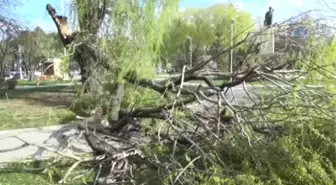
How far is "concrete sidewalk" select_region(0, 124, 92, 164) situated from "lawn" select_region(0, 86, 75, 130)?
2.94 feet

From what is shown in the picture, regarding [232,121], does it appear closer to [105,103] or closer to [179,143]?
[179,143]

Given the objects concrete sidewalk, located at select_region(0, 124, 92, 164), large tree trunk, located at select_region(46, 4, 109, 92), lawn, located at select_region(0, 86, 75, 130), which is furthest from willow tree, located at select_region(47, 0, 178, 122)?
lawn, located at select_region(0, 86, 75, 130)

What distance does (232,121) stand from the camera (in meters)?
6.31

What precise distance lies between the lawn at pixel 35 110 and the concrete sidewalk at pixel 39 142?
2.94 feet

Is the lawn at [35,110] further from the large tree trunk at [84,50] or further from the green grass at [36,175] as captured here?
the green grass at [36,175]

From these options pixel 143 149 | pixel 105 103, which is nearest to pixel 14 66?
pixel 105 103

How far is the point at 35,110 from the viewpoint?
48.0ft

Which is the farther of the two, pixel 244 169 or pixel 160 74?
pixel 160 74

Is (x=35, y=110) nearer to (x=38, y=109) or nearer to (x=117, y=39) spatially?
(x=38, y=109)

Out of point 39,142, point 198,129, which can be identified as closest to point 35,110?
point 39,142

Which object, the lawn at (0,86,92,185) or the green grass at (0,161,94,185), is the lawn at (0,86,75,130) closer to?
the lawn at (0,86,92,185)

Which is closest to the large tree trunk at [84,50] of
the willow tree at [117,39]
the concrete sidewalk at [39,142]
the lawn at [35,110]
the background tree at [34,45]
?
the willow tree at [117,39]

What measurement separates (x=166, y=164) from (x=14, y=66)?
48.9 meters

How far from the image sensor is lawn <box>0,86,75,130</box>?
39.4 ft
